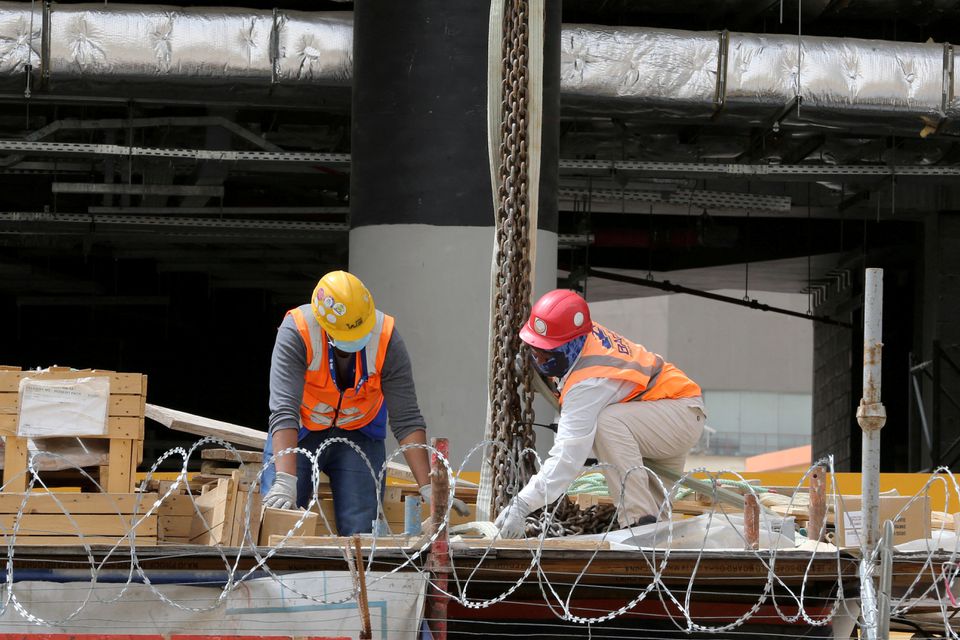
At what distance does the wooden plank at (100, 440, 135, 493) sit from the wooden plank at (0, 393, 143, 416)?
150mm

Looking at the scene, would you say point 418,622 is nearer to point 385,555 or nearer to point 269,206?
point 385,555

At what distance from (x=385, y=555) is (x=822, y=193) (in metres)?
13.9

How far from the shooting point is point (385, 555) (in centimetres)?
569

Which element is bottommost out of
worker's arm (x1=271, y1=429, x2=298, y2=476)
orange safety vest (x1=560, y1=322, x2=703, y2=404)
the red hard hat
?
worker's arm (x1=271, y1=429, x2=298, y2=476)

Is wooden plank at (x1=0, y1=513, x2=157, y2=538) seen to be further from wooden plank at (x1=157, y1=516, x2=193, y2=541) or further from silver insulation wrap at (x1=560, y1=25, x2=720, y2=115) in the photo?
silver insulation wrap at (x1=560, y1=25, x2=720, y2=115)

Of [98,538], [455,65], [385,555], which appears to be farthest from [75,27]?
[385,555]

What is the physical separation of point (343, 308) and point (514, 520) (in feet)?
4.81

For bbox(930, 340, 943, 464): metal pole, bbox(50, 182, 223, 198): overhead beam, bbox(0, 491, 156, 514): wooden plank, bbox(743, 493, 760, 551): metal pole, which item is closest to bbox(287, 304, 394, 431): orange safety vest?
bbox(0, 491, 156, 514): wooden plank

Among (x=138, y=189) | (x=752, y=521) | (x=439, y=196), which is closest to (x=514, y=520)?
(x=752, y=521)

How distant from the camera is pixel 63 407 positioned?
664 centimetres

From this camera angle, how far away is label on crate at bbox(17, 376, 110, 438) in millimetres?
6633

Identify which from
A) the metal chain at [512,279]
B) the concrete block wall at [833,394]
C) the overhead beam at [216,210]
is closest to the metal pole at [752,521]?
the metal chain at [512,279]

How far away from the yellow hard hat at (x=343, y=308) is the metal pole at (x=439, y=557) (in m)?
1.55

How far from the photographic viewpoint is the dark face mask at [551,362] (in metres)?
7.11
